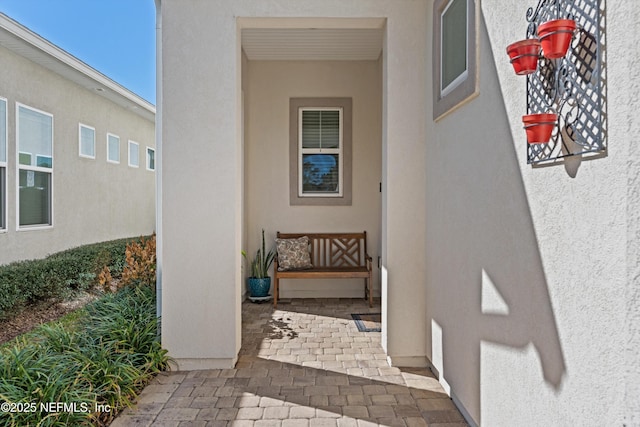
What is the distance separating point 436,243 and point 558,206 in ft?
6.04

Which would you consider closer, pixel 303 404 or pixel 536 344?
pixel 536 344

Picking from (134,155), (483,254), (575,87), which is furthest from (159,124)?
(134,155)

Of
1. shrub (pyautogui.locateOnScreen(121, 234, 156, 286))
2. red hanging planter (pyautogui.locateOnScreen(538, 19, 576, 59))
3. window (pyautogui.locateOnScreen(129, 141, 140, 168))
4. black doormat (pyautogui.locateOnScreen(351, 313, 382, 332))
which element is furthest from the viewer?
window (pyautogui.locateOnScreen(129, 141, 140, 168))

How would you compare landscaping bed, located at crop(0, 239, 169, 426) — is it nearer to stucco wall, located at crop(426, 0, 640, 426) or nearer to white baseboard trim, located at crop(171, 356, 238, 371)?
white baseboard trim, located at crop(171, 356, 238, 371)

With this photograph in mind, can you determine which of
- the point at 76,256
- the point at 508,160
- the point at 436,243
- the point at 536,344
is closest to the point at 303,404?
the point at 436,243

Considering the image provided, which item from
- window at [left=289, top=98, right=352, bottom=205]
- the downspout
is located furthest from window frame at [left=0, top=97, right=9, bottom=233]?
window at [left=289, top=98, right=352, bottom=205]

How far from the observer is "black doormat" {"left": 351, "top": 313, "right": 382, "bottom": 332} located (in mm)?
5109

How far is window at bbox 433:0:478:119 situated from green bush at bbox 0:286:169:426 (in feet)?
9.52

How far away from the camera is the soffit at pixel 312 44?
5.68m

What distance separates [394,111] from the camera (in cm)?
398

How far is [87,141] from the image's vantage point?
8.58 m

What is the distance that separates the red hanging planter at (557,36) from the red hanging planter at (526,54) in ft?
0.60

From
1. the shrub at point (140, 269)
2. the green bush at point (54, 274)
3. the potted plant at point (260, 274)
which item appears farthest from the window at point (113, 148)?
the shrub at point (140, 269)

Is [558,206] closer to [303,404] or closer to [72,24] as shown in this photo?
[303,404]
